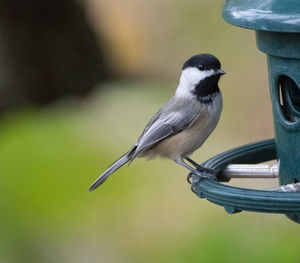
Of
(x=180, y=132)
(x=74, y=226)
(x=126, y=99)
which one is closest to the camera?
(x=180, y=132)

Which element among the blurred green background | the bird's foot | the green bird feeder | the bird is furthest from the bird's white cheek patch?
the blurred green background

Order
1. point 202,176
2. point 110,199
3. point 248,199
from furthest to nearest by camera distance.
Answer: point 110,199 < point 202,176 < point 248,199

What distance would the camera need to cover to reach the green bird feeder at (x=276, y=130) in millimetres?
3020

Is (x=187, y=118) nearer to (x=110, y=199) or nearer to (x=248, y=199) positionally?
(x=248, y=199)

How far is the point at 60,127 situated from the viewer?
5.85m

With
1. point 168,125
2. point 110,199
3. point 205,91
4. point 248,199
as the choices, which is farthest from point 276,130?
point 110,199

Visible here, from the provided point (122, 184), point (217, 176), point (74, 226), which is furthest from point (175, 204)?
point (217, 176)

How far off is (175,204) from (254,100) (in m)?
1.95

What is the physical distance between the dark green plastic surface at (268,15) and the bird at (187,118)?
26.1 inches

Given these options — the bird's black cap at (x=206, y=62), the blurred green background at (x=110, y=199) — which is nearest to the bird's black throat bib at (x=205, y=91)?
the bird's black cap at (x=206, y=62)

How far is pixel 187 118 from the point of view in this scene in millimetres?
3963

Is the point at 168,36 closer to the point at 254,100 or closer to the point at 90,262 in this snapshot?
the point at 254,100

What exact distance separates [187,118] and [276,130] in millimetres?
543

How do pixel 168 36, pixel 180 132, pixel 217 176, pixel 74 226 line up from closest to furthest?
1. pixel 217 176
2. pixel 180 132
3. pixel 74 226
4. pixel 168 36
